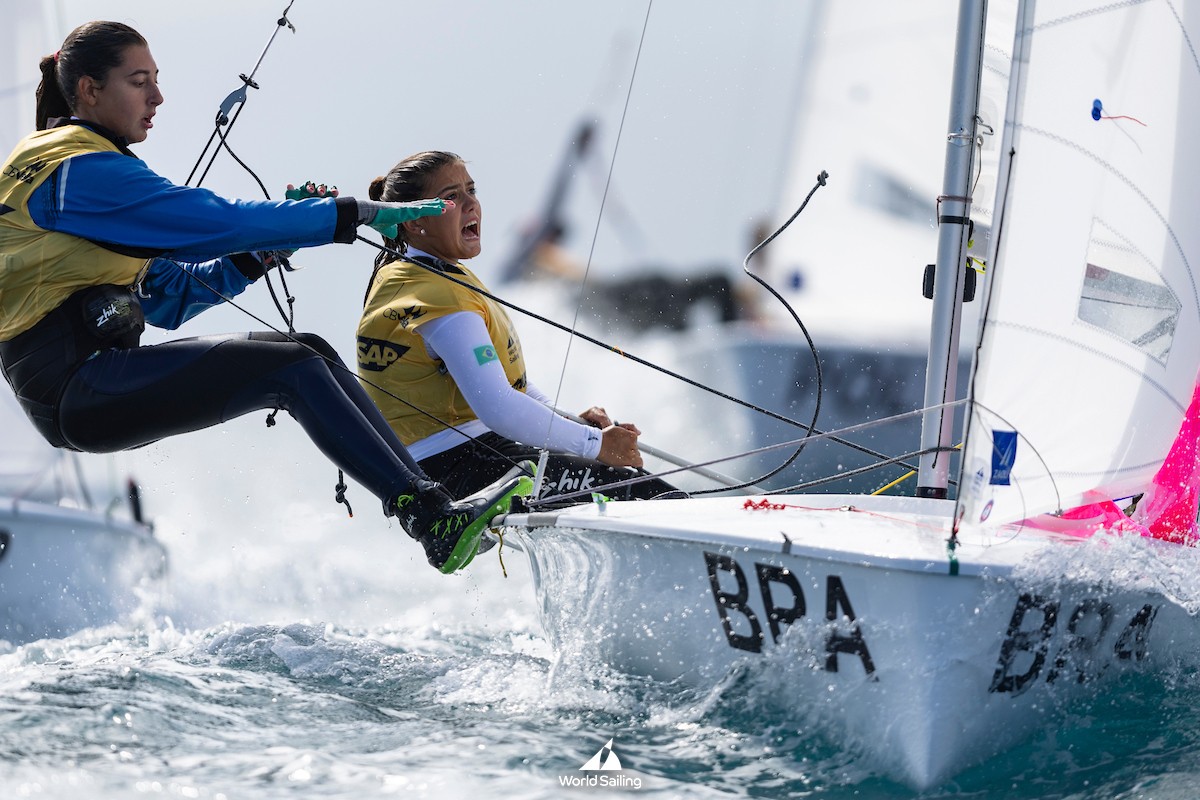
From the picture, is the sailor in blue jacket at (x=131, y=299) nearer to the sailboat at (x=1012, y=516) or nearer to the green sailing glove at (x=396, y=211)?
the green sailing glove at (x=396, y=211)

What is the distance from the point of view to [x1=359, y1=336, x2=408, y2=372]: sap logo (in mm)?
2916

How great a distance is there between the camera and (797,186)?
6.63 metres

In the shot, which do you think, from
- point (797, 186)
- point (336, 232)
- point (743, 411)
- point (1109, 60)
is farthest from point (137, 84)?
point (743, 411)

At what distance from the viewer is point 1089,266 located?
2418 mm

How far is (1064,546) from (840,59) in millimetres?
4266

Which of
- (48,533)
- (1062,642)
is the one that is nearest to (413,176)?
(1062,642)

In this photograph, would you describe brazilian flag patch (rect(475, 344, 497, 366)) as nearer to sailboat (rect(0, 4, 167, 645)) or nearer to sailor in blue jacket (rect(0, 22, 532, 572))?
sailor in blue jacket (rect(0, 22, 532, 572))

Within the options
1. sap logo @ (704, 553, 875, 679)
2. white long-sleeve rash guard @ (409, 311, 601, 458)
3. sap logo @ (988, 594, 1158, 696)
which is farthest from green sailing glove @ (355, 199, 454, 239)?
sap logo @ (988, 594, 1158, 696)

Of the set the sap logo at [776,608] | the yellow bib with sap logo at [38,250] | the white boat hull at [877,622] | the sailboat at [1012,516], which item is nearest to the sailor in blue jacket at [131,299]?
the yellow bib with sap logo at [38,250]

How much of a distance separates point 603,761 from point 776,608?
34cm

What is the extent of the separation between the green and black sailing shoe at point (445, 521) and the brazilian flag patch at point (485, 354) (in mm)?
297

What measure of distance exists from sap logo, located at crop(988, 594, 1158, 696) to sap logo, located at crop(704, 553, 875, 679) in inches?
8.3

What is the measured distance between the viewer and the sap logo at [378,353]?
9.57 feet

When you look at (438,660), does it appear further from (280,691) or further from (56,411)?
(56,411)
